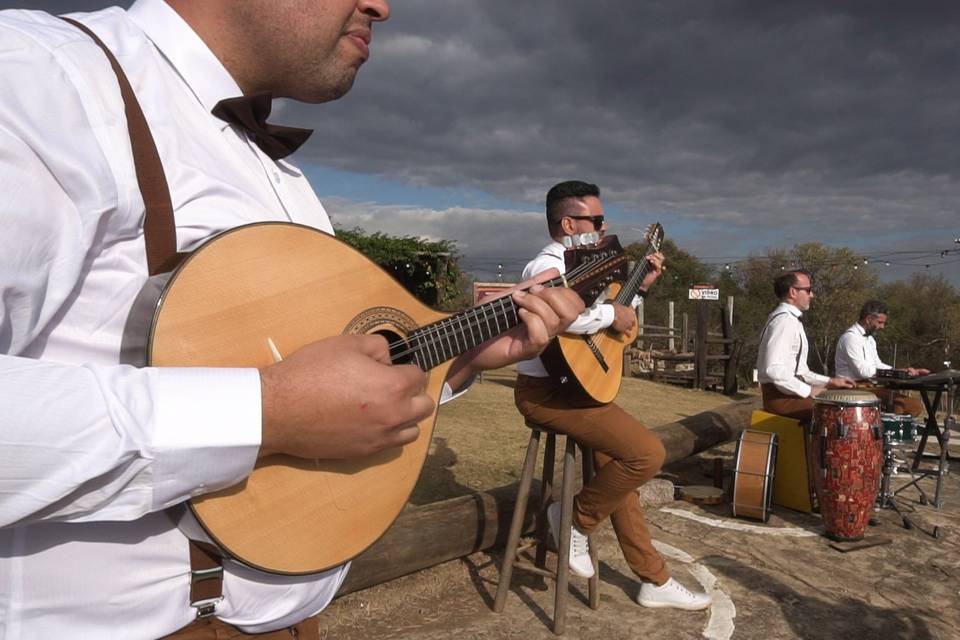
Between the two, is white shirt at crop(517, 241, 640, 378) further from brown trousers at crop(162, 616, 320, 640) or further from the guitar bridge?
brown trousers at crop(162, 616, 320, 640)

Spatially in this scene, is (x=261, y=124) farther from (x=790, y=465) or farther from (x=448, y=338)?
(x=790, y=465)

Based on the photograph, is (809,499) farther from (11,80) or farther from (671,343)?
(671,343)

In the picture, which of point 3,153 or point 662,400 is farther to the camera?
point 662,400

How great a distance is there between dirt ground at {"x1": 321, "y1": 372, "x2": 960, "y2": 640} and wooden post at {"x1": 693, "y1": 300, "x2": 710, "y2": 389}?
10.8m

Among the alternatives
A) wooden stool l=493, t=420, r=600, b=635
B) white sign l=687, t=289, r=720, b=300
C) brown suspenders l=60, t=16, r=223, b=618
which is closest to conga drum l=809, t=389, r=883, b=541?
wooden stool l=493, t=420, r=600, b=635

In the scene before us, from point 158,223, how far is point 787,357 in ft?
21.0

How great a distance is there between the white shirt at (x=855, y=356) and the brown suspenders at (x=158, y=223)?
8.57 metres

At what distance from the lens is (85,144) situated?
2.68ft

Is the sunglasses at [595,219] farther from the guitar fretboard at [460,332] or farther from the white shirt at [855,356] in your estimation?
the white shirt at [855,356]

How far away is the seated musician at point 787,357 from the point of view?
6121 mm

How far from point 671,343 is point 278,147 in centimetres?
2310

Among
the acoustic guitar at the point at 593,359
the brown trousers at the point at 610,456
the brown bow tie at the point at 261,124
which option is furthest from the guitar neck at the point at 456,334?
the brown trousers at the point at 610,456

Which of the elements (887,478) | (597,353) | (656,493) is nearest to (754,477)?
(656,493)

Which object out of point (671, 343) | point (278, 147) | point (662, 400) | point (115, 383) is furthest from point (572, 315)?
point (671, 343)
